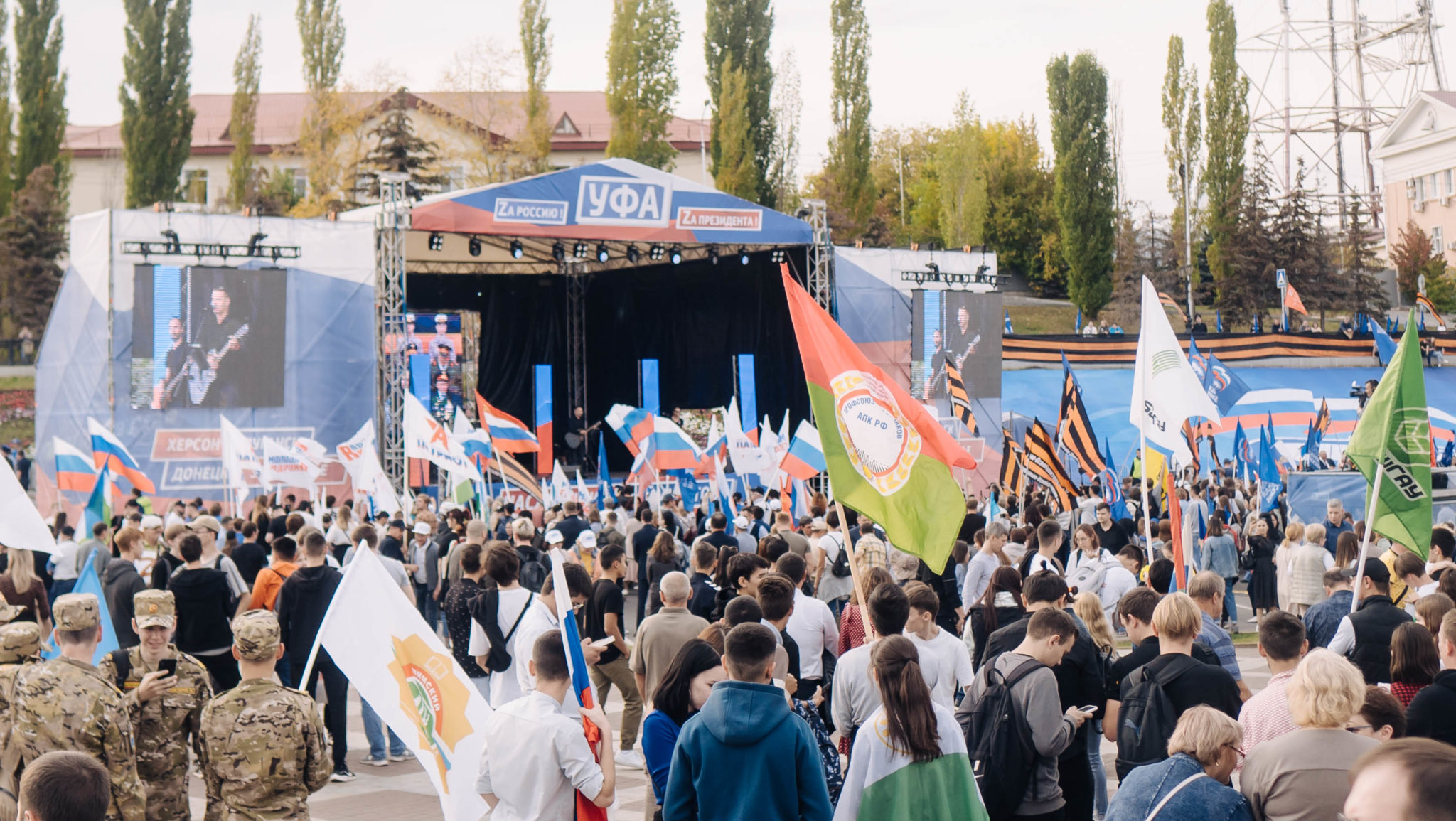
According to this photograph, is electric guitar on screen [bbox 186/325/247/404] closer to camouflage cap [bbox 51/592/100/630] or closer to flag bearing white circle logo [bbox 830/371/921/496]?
camouflage cap [bbox 51/592/100/630]

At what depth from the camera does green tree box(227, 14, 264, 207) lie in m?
51.3

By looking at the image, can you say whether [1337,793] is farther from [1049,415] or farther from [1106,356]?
[1106,356]

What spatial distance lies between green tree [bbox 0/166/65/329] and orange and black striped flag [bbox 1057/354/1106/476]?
4086 centimetres

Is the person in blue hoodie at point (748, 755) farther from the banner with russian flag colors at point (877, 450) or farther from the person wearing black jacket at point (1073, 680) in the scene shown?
the banner with russian flag colors at point (877, 450)

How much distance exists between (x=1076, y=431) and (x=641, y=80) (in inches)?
1372

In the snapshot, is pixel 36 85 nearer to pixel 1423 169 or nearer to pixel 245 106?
pixel 245 106

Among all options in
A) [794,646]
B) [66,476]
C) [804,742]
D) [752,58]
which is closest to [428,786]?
[794,646]

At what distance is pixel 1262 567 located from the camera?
15.4 m

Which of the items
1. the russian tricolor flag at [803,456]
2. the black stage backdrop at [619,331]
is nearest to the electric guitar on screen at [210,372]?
the black stage backdrop at [619,331]

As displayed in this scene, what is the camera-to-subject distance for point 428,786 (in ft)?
29.4

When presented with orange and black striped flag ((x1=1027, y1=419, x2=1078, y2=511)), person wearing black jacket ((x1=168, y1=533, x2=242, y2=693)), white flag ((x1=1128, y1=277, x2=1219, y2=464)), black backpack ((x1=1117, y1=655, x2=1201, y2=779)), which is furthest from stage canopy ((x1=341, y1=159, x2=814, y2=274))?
black backpack ((x1=1117, y1=655, x2=1201, y2=779))

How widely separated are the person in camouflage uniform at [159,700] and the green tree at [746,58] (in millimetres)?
40516

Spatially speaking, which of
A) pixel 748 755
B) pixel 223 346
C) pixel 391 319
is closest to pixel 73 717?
pixel 748 755

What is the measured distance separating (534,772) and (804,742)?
99 centimetres
